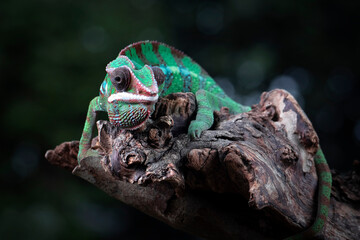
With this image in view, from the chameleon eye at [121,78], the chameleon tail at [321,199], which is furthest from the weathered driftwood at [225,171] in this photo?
the chameleon eye at [121,78]

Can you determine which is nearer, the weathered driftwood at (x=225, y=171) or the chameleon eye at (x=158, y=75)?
the weathered driftwood at (x=225, y=171)

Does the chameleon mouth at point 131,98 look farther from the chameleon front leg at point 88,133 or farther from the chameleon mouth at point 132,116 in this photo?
the chameleon front leg at point 88,133

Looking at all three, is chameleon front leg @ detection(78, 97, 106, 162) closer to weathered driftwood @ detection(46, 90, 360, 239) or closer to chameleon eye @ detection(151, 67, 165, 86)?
weathered driftwood @ detection(46, 90, 360, 239)

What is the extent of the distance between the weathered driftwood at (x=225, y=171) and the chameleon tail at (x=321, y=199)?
0.04 meters

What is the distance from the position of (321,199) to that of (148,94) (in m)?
1.02

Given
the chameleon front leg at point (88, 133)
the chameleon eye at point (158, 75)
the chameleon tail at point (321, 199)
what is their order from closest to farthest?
1. the chameleon tail at point (321, 199)
2. the chameleon eye at point (158, 75)
3. the chameleon front leg at point (88, 133)

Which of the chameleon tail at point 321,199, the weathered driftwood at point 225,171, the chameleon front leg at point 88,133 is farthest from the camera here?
the chameleon front leg at point 88,133

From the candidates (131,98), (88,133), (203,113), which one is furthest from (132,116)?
(88,133)

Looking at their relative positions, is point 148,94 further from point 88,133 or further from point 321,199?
point 321,199

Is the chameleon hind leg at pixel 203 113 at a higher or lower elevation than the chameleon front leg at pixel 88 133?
higher

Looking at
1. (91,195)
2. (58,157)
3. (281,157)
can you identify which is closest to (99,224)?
(91,195)

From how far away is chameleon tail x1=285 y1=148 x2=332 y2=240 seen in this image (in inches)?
63.7

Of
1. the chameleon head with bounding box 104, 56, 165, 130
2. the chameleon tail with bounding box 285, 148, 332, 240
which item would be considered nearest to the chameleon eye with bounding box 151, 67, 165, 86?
the chameleon head with bounding box 104, 56, 165, 130

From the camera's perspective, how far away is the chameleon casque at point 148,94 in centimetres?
153
